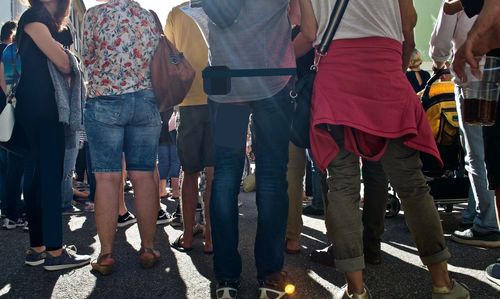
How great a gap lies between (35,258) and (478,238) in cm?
308

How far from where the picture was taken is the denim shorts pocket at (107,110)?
2.75 metres

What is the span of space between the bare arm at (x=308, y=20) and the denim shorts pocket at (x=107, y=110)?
1265 mm

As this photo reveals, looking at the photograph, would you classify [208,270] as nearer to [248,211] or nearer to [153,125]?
[153,125]

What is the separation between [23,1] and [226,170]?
6.32 feet

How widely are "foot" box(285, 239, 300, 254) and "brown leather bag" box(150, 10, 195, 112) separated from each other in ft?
4.03

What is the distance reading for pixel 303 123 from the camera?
7.05ft

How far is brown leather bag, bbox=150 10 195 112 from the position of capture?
2.87 metres

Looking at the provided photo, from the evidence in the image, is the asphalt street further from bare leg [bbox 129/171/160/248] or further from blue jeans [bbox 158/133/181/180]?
blue jeans [bbox 158/133/181/180]

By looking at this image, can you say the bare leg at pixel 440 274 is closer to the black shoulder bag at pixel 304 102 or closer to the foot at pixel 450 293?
the foot at pixel 450 293

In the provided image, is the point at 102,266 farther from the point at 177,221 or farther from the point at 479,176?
the point at 479,176

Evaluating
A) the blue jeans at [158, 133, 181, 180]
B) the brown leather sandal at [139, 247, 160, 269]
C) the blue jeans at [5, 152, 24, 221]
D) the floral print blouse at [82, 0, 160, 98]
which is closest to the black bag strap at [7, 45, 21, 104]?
the floral print blouse at [82, 0, 160, 98]

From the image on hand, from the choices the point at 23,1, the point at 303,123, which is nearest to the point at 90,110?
the point at 23,1

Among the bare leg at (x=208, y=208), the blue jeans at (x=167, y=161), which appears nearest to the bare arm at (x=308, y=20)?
the bare leg at (x=208, y=208)

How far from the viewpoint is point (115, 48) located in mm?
2785
